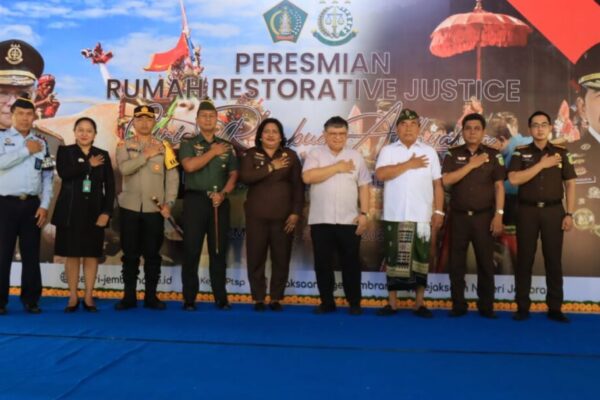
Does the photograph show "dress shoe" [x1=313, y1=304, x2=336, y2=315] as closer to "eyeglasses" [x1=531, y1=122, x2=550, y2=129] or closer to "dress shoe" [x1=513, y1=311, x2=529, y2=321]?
"dress shoe" [x1=513, y1=311, x2=529, y2=321]

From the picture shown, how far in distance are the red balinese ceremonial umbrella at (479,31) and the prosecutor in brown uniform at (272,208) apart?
63.4 inches

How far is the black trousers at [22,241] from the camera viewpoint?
4.07 metres

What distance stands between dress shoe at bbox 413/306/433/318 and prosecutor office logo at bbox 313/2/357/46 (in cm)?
229

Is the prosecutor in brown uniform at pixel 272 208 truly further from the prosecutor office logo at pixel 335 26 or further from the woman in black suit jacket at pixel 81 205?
the woman in black suit jacket at pixel 81 205

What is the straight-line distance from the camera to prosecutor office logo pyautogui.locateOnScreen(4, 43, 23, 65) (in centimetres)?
501

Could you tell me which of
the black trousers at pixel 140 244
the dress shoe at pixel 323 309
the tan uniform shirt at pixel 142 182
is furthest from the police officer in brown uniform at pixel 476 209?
the black trousers at pixel 140 244

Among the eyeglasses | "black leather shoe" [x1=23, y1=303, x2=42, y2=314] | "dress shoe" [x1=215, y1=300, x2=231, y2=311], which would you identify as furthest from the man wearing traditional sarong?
"black leather shoe" [x1=23, y1=303, x2=42, y2=314]

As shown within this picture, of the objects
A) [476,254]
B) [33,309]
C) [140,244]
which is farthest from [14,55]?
[476,254]

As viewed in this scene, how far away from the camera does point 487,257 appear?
4117 mm

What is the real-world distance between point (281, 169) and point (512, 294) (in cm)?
215

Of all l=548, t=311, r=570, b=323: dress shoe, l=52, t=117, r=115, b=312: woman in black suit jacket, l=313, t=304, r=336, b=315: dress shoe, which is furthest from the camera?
l=313, t=304, r=336, b=315: dress shoe

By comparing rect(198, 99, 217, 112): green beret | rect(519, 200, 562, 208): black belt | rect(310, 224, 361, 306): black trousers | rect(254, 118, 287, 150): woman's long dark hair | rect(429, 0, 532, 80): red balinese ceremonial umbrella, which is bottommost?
rect(310, 224, 361, 306): black trousers

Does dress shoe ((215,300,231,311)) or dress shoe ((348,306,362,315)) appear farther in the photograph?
dress shoe ((215,300,231,311))

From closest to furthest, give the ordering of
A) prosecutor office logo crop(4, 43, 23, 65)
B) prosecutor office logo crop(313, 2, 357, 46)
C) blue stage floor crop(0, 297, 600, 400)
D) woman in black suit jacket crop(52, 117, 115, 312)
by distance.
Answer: blue stage floor crop(0, 297, 600, 400)
woman in black suit jacket crop(52, 117, 115, 312)
prosecutor office logo crop(313, 2, 357, 46)
prosecutor office logo crop(4, 43, 23, 65)
